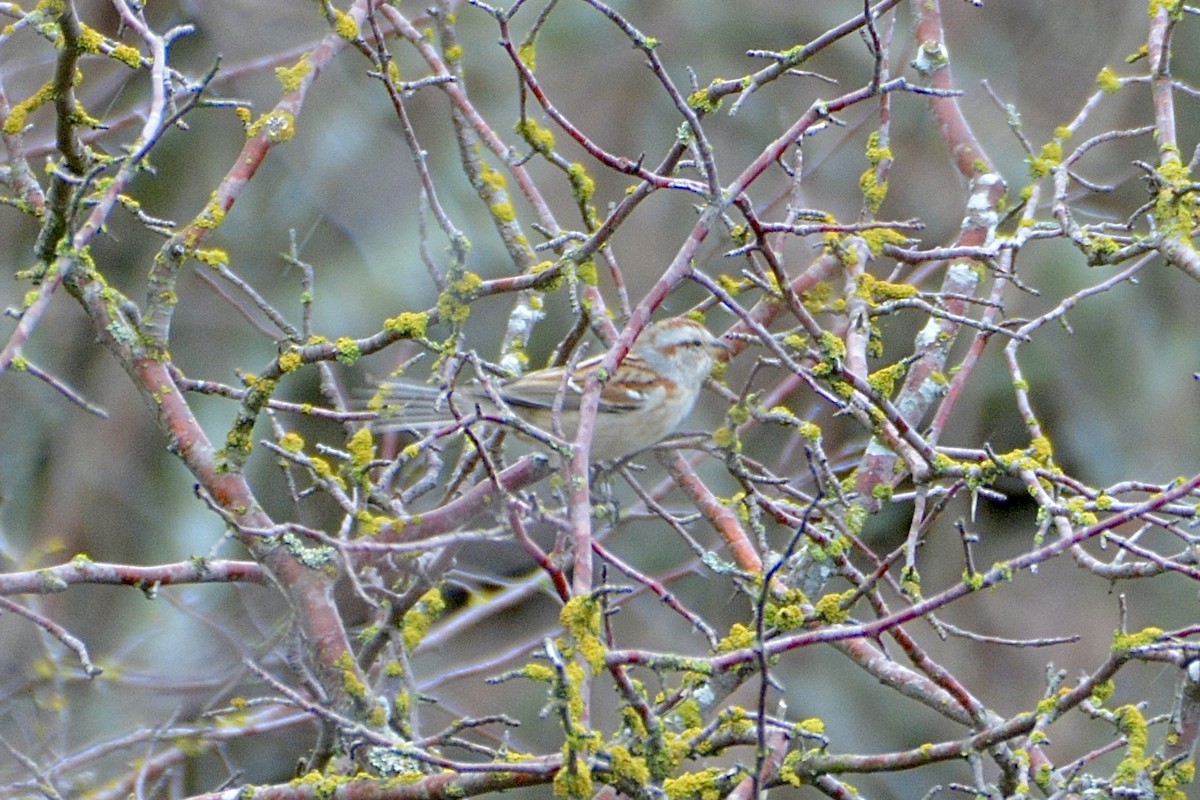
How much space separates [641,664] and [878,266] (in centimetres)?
529

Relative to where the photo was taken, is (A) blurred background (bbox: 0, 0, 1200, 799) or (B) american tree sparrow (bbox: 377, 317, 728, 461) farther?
(A) blurred background (bbox: 0, 0, 1200, 799)

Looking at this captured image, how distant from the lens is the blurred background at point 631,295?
7512 mm

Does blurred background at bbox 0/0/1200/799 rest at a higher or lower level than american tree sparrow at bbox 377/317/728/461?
higher

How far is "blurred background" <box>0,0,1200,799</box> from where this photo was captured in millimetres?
7512

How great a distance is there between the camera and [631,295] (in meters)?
7.41

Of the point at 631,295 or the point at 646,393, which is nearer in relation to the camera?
the point at 646,393

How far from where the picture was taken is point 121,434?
7.92 meters

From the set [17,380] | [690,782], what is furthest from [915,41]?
[17,380]

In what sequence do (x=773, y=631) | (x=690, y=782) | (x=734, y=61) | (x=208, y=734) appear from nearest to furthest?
(x=690, y=782), (x=773, y=631), (x=208, y=734), (x=734, y=61)

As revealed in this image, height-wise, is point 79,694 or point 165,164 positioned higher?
point 165,164

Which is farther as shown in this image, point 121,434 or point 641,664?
point 121,434

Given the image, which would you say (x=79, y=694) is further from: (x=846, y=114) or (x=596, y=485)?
(x=846, y=114)

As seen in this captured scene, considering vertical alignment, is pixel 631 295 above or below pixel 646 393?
above

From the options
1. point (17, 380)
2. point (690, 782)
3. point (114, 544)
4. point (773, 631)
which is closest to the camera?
point (690, 782)
